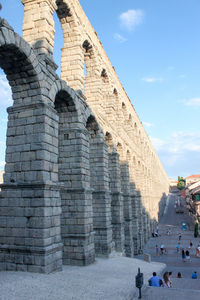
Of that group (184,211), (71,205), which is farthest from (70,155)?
(184,211)

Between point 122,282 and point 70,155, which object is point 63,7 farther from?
point 122,282

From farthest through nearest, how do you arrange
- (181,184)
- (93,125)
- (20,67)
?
1. (181,184)
2. (93,125)
3. (20,67)

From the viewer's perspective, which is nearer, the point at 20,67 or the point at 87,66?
the point at 20,67

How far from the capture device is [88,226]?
12656 millimetres

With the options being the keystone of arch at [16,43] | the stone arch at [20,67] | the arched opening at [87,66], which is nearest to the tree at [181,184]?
the arched opening at [87,66]

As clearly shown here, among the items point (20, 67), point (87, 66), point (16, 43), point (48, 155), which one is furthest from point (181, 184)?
point (16, 43)

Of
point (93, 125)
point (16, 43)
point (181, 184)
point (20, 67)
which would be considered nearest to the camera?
point (16, 43)

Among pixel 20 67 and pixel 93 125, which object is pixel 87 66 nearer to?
pixel 93 125

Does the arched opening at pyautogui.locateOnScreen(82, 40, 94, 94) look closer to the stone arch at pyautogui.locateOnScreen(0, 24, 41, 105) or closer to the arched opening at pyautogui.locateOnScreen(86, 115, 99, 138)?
the arched opening at pyautogui.locateOnScreen(86, 115, 99, 138)

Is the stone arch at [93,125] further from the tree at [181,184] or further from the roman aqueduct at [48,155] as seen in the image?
the tree at [181,184]

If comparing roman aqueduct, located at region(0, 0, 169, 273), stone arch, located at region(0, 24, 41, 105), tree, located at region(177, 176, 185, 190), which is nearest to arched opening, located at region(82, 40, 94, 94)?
roman aqueduct, located at region(0, 0, 169, 273)

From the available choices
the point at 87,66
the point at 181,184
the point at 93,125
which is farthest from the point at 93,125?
the point at 181,184

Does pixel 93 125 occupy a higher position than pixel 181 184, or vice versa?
pixel 93 125

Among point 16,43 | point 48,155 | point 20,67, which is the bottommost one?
point 48,155
